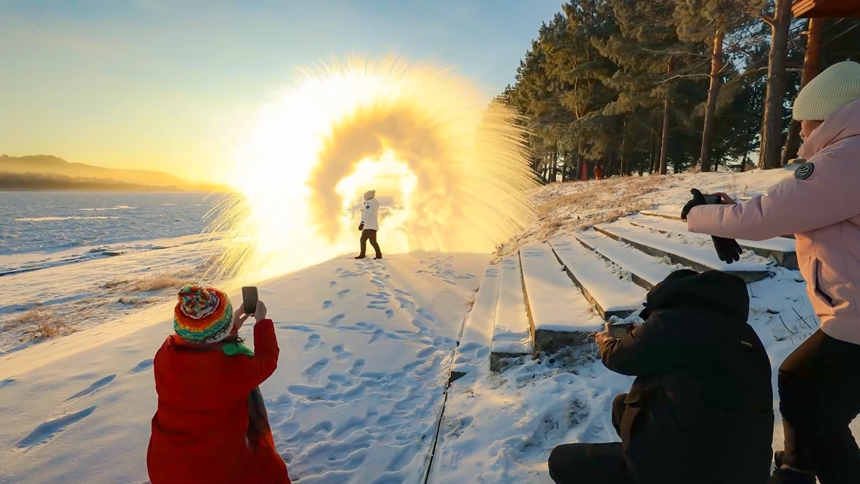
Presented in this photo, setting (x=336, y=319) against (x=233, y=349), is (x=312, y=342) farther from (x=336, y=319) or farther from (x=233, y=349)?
(x=233, y=349)

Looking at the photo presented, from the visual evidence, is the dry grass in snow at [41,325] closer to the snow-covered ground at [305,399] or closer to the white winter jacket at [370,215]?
the snow-covered ground at [305,399]

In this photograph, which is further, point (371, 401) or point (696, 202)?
point (371, 401)

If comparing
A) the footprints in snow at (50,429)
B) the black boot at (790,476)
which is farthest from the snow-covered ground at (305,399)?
the black boot at (790,476)

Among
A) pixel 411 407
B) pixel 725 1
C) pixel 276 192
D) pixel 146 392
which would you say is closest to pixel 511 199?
pixel 276 192

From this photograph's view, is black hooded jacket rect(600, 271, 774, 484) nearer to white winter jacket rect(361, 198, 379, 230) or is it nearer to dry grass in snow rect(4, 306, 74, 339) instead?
white winter jacket rect(361, 198, 379, 230)

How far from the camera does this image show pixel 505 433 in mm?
3020

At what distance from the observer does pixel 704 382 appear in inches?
63.8

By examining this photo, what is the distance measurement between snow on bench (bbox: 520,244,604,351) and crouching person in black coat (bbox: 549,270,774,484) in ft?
6.77

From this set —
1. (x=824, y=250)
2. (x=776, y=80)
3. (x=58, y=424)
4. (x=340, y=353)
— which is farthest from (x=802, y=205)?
(x=776, y=80)

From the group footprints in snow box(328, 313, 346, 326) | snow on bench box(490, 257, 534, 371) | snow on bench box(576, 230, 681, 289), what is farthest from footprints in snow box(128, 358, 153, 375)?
snow on bench box(576, 230, 681, 289)

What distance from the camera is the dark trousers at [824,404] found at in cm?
173

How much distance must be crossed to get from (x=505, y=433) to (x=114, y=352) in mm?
4441

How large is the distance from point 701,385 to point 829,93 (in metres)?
1.32

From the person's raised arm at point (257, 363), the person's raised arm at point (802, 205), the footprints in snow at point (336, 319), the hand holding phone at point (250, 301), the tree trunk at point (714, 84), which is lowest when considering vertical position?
the footprints in snow at point (336, 319)
